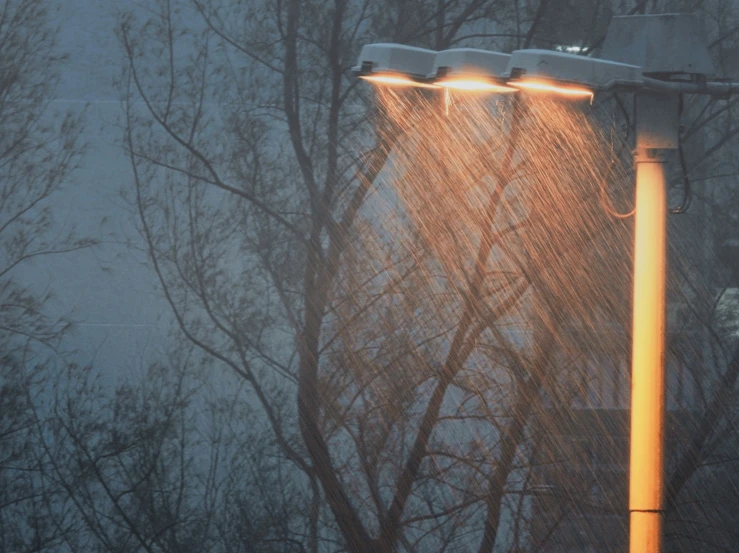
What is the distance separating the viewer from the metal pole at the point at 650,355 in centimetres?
408

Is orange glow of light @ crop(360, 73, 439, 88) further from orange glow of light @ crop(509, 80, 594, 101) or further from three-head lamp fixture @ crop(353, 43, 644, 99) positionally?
orange glow of light @ crop(509, 80, 594, 101)

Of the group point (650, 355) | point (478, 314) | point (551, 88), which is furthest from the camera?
point (478, 314)

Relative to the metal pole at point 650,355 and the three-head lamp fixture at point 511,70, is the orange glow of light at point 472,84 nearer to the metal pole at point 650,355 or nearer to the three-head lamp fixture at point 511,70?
the three-head lamp fixture at point 511,70

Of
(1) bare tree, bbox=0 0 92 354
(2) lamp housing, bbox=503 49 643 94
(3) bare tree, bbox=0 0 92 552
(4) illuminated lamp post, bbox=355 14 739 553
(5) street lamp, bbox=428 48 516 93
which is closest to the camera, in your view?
(2) lamp housing, bbox=503 49 643 94

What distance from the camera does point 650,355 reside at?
408 centimetres

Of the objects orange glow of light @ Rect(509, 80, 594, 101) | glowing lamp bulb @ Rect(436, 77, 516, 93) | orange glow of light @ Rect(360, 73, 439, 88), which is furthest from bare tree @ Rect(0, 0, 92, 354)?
orange glow of light @ Rect(509, 80, 594, 101)

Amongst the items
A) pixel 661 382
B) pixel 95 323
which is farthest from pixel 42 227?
pixel 661 382

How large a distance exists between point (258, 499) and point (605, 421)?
3.09 metres

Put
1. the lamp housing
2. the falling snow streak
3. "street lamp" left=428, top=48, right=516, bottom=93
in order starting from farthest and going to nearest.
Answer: the falling snow streak → "street lamp" left=428, top=48, right=516, bottom=93 → the lamp housing

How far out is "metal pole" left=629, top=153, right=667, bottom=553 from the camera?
4.08m

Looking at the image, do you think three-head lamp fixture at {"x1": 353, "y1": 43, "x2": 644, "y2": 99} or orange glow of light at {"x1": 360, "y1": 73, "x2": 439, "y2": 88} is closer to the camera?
three-head lamp fixture at {"x1": 353, "y1": 43, "x2": 644, "y2": 99}

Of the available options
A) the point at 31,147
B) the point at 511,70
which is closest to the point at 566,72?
the point at 511,70

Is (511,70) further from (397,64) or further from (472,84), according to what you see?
(397,64)

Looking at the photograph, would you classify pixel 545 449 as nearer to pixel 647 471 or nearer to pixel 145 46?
pixel 647 471
